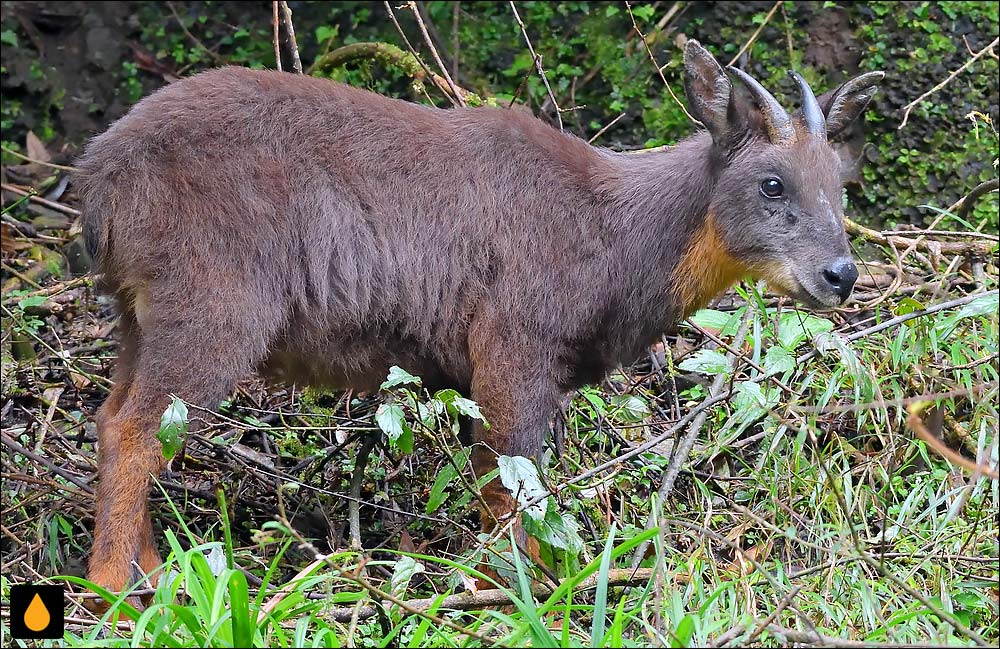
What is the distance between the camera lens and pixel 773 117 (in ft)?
18.8

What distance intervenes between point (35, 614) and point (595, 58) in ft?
21.4

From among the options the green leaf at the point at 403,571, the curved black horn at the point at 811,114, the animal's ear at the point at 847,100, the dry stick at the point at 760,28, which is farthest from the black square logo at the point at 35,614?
the dry stick at the point at 760,28

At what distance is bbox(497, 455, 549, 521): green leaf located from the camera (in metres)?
4.75

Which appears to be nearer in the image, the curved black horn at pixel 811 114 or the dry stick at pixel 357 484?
the dry stick at pixel 357 484

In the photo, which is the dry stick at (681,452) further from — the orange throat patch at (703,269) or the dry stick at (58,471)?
the dry stick at (58,471)

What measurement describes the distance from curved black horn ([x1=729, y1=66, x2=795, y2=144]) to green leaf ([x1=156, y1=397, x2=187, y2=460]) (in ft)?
10.0

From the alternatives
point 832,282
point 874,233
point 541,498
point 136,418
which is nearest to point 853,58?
point 874,233

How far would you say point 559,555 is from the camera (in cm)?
530

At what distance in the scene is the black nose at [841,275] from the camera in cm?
547

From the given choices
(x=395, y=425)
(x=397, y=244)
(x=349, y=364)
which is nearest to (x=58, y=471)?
(x=349, y=364)

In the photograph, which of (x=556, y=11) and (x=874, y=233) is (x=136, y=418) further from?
(x=556, y=11)

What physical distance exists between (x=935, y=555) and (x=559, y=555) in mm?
1632

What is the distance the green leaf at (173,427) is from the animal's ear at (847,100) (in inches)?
137

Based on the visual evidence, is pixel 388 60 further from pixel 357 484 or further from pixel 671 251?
pixel 357 484
